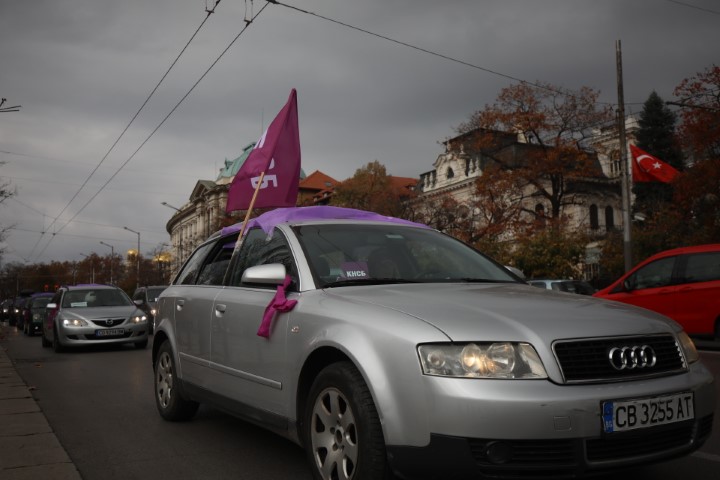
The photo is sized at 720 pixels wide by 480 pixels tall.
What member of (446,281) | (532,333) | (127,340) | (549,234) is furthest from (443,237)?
(549,234)

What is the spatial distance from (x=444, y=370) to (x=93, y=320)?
13.3m

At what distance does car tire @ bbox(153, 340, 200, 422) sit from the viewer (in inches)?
244

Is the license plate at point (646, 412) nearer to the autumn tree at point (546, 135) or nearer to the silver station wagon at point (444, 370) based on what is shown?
the silver station wagon at point (444, 370)

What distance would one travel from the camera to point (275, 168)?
7.38 m

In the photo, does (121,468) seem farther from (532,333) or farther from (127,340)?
(127,340)

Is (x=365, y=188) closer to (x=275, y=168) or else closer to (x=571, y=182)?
(x=571, y=182)

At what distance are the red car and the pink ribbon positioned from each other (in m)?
9.66

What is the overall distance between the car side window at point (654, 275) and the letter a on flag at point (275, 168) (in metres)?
7.91

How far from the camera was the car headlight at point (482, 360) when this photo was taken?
10.5ft

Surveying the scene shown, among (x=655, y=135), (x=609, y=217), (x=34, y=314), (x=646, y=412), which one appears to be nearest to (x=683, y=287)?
(x=646, y=412)

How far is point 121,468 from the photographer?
4.82 m

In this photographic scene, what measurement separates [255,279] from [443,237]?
160 cm

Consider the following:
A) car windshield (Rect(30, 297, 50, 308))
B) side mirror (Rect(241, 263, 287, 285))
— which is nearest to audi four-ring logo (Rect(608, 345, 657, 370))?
side mirror (Rect(241, 263, 287, 285))

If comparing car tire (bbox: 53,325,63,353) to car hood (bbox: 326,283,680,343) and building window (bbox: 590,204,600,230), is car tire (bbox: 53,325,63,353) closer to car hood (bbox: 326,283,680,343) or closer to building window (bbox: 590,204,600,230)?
car hood (bbox: 326,283,680,343)
